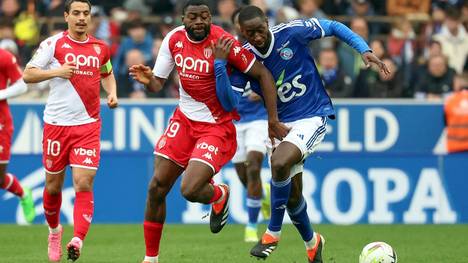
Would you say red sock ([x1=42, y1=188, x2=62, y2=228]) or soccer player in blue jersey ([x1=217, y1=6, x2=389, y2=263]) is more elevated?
soccer player in blue jersey ([x1=217, y1=6, x2=389, y2=263])

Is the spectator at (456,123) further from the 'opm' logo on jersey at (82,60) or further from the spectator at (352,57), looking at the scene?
the 'opm' logo on jersey at (82,60)

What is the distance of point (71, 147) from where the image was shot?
12.7 metres

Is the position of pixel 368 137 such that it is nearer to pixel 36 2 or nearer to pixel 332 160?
pixel 332 160

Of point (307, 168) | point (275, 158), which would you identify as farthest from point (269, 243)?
point (307, 168)

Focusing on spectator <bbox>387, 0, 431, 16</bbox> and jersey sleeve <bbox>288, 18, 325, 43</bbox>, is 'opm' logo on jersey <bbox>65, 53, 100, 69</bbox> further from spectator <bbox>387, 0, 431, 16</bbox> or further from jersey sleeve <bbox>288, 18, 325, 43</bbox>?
spectator <bbox>387, 0, 431, 16</bbox>

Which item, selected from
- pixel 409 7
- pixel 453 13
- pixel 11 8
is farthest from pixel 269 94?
pixel 409 7

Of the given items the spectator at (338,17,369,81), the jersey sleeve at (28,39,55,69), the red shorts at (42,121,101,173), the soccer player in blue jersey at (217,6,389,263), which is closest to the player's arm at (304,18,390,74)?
the soccer player in blue jersey at (217,6,389,263)

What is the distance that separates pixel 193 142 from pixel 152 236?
986mm

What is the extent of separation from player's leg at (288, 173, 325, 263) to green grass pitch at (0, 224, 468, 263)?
80cm

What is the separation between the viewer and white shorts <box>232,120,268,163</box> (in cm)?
1617

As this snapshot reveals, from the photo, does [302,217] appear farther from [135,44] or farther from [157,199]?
[135,44]

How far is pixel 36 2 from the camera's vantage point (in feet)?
76.8

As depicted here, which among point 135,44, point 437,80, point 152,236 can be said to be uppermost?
point 152,236

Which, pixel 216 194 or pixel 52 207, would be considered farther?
pixel 52 207
